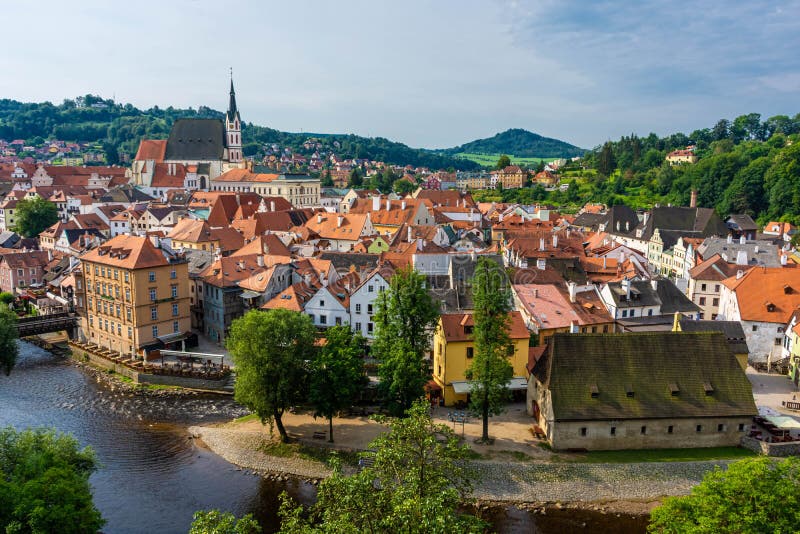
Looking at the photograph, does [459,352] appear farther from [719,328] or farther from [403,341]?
[719,328]

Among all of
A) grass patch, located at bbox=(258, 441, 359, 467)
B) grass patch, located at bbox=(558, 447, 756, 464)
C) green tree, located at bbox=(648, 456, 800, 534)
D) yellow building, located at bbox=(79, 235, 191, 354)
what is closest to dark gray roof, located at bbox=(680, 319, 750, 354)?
grass patch, located at bbox=(558, 447, 756, 464)

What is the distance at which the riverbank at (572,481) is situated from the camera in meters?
31.7

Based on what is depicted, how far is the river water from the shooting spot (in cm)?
3069

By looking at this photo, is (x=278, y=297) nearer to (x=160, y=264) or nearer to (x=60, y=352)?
(x=160, y=264)

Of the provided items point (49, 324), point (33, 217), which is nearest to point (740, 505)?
point (49, 324)

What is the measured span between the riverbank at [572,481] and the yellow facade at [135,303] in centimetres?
2212

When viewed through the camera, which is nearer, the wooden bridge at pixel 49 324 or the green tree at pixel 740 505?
the green tree at pixel 740 505

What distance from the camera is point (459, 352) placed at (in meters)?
41.4

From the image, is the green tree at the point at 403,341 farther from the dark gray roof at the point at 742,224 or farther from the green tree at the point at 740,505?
the dark gray roof at the point at 742,224

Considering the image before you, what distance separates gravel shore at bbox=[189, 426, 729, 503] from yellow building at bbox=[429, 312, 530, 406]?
7794mm

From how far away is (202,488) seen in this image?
33781mm

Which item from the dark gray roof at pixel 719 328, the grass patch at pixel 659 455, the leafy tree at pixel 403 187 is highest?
the leafy tree at pixel 403 187

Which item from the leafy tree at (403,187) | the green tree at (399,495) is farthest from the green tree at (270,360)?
the leafy tree at (403,187)

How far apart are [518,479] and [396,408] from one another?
8.39 metres
